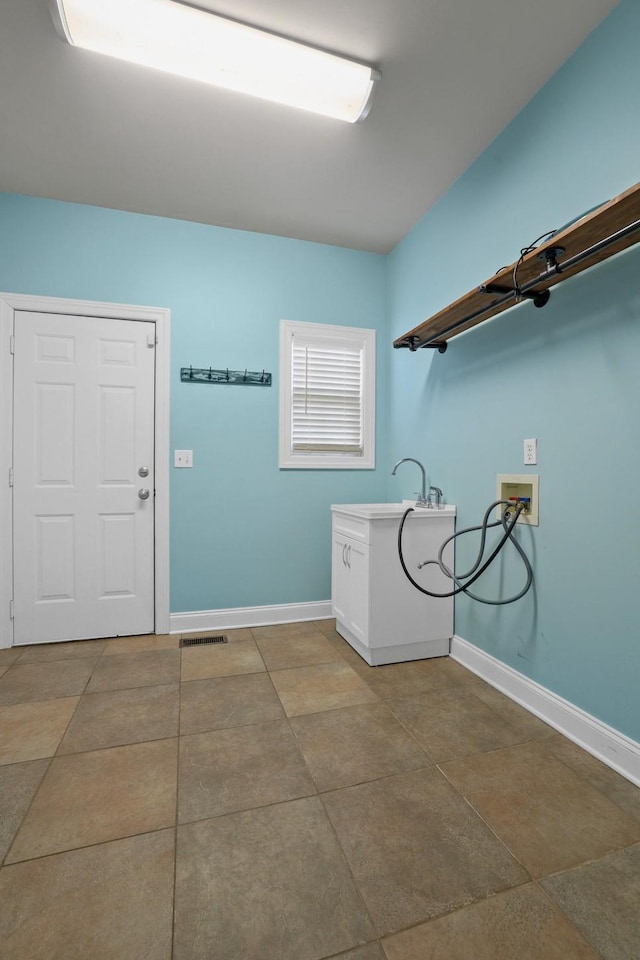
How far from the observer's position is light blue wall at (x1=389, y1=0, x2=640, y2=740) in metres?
1.58

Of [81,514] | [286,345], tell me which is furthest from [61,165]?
[81,514]

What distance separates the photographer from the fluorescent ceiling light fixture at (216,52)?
1588mm

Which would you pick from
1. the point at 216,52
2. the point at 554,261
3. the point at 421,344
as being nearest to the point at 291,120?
the point at 216,52

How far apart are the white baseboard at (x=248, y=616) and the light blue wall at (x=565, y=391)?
110cm

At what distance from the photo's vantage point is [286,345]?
315 cm

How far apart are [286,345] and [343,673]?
7.14ft

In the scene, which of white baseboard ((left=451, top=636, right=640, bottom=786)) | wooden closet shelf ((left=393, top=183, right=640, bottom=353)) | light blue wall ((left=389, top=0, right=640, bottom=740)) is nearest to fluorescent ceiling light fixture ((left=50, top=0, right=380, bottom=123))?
light blue wall ((left=389, top=0, right=640, bottom=740))

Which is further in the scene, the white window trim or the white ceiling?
the white window trim

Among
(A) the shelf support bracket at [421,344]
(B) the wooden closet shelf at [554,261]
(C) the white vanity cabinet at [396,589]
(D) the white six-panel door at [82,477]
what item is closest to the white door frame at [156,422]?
(D) the white six-panel door at [82,477]

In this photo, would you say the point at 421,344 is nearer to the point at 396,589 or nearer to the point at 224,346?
the point at 224,346

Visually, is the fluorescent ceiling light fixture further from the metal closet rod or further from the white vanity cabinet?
the white vanity cabinet

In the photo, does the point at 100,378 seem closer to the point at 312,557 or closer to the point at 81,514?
the point at 81,514

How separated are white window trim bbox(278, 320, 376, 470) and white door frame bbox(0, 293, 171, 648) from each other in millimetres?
785

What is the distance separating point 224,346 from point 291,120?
1.33m
